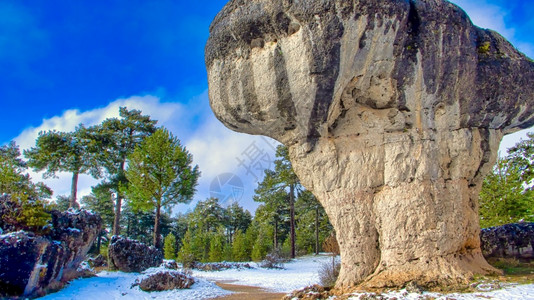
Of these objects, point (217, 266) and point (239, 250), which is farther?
point (239, 250)

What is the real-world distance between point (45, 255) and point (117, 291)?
7.81 ft

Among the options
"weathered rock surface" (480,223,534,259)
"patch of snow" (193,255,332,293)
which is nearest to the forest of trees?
"patch of snow" (193,255,332,293)

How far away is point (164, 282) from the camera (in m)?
10.3

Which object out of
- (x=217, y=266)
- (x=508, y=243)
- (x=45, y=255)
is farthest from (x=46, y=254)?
(x=217, y=266)

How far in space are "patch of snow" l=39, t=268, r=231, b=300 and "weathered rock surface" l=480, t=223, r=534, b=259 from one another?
7.29m

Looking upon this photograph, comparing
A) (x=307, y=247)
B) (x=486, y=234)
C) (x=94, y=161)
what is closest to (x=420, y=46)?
(x=486, y=234)

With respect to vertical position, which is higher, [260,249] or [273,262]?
[260,249]

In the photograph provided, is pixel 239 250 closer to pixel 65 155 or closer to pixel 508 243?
pixel 65 155

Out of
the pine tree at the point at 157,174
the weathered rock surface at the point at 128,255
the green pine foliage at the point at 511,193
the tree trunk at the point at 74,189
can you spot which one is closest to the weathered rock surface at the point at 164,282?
the weathered rock surface at the point at 128,255

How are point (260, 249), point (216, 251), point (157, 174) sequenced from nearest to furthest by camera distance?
point (157, 174)
point (260, 249)
point (216, 251)

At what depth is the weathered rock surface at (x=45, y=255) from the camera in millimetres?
7543

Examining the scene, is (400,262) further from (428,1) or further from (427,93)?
(428,1)

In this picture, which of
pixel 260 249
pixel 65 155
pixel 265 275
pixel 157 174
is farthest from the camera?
pixel 260 249

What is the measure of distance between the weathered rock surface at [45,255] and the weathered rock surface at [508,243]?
1076 cm
